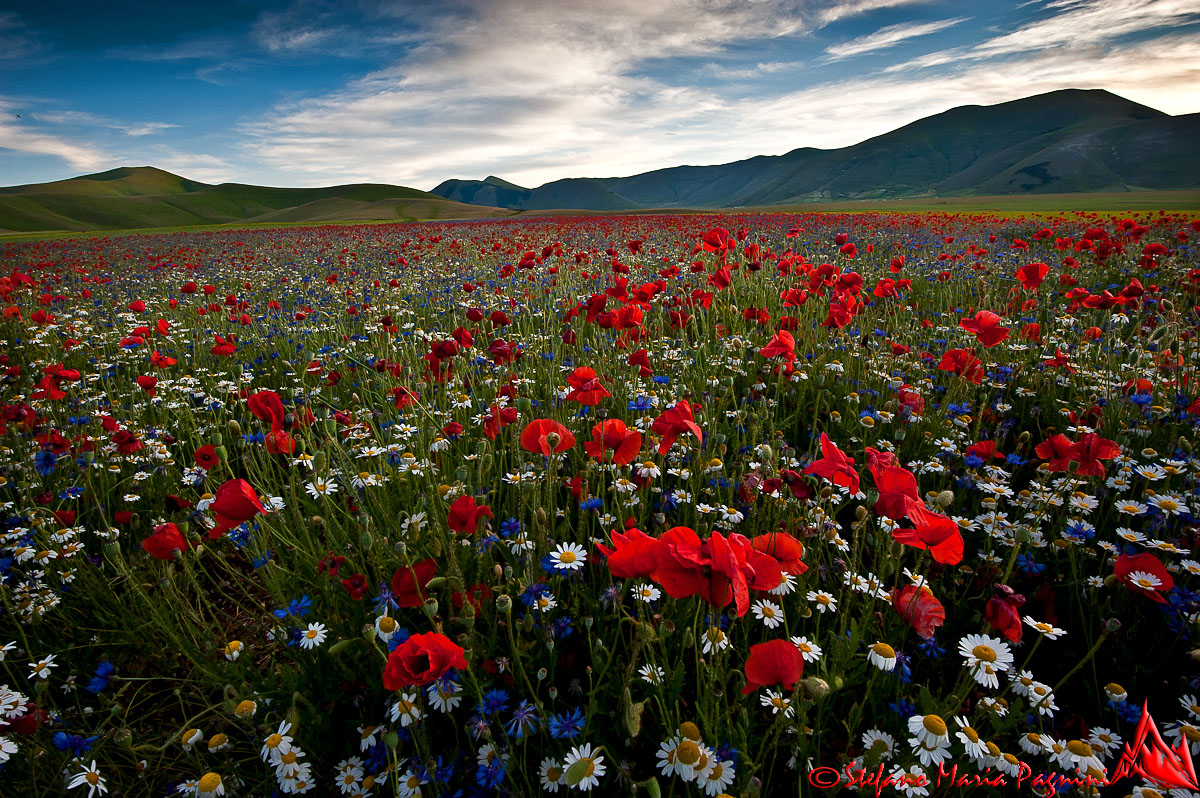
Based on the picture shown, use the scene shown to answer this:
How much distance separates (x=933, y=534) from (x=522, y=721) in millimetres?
1238

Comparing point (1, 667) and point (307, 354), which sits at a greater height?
point (307, 354)

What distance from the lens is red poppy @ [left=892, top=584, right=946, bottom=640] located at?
5.36 ft

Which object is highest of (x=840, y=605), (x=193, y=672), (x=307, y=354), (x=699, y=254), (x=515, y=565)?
(x=699, y=254)

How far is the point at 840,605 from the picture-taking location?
6.84 ft

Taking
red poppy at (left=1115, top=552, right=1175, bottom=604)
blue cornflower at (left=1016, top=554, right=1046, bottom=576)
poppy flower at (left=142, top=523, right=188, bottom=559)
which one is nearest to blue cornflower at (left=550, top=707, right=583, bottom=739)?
poppy flower at (left=142, top=523, right=188, bottom=559)

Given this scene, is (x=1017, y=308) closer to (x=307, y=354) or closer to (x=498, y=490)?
(x=498, y=490)

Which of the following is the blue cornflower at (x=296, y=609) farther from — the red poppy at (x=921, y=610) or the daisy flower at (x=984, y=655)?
the daisy flower at (x=984, y=655)

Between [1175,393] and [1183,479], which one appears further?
[1175,393]

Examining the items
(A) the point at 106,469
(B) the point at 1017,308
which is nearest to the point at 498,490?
(A) the point at 106,469

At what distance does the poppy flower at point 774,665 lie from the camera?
127cm

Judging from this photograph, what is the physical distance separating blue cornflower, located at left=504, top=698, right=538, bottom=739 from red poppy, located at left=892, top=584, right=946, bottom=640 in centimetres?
118

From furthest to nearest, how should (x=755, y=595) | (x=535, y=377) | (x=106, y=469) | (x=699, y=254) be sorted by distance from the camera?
(x=699, y=254) < (x=535, y=377) < (x=106, y=469) < (x=755, y=595)

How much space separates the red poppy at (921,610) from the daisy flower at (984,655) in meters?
0.12

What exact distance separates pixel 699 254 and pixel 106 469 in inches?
326
